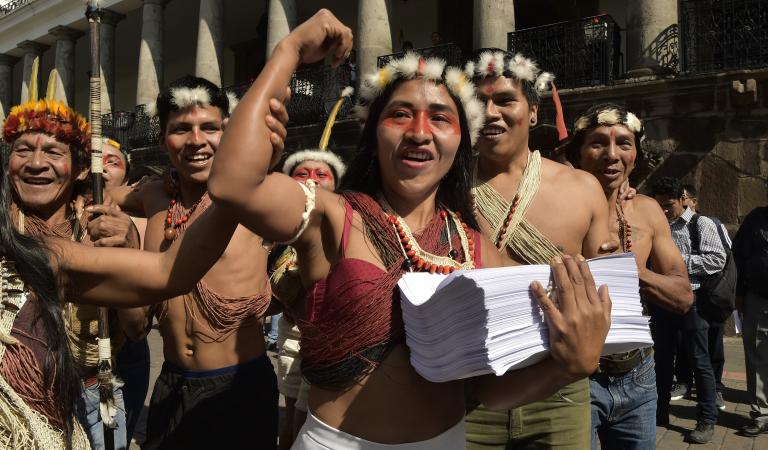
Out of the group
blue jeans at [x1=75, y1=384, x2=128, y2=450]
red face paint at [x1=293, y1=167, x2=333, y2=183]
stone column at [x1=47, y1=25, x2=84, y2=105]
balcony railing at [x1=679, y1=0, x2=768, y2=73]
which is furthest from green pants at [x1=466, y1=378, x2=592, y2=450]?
stone column at [x1=47, y1=25, x2=84, y2=105]

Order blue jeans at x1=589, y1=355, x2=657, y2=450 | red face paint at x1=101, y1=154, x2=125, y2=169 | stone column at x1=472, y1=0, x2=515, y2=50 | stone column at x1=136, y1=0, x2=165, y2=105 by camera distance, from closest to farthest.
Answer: blue jeans at x1=589, y1=355, x2=657, y2=450
red face paint at x1=101, y1=154, x2=125, y2=169
stone column at x1=472, y1=0, x2=515, y2=50
stone column at x1=136, y1=0, x2=165, y2=105

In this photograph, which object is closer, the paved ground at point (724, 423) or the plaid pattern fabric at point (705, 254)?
the paved ground at point (724, 423)

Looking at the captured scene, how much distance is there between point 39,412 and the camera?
159 centimetres

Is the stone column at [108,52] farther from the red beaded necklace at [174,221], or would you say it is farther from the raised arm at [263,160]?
the raised arm at [263,160]

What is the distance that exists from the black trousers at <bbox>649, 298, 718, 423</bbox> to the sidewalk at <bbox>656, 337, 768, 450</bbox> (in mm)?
181

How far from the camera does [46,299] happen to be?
5.41 feet

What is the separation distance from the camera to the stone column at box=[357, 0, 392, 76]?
13.3 m

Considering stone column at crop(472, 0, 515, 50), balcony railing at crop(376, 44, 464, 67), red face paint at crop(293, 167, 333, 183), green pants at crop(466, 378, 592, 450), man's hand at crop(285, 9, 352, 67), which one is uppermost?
stone column at crop(472, 0, 515, 50)

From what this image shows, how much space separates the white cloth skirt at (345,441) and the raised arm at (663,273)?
1.53 meters

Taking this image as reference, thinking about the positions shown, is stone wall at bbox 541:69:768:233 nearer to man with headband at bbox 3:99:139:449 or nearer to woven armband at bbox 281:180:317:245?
man with headband at bbox 3:99:139:449

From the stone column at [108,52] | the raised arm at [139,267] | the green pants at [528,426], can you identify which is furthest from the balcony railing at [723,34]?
the stone column at [108,52]

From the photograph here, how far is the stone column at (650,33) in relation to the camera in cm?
1025

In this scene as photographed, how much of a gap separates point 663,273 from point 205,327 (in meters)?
2.27

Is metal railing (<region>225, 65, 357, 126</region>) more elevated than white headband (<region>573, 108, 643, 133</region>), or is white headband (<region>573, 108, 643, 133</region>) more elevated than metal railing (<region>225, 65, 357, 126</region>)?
metal railing (<region>225, 65, 357, 126</region>)
